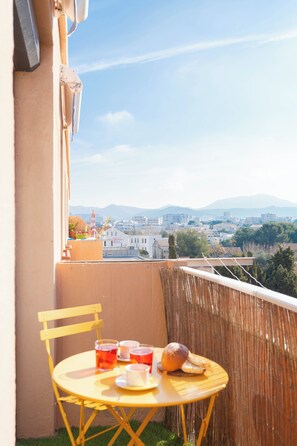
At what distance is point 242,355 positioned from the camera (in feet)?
8.39

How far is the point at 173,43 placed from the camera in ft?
272

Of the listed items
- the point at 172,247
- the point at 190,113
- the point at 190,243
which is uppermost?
the point at 190,113

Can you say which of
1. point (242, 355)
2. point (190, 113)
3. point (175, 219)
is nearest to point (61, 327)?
point (242, 355)

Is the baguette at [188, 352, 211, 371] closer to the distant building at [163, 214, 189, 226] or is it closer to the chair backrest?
the chair backrest

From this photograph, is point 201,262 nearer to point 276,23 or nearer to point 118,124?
point 276,23

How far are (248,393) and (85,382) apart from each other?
878 millimetres

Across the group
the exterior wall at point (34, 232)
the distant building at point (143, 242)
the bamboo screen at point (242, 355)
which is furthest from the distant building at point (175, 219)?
the bamboo screen at point (242, 355)

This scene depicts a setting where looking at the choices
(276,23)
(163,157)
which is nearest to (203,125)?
(163,157)

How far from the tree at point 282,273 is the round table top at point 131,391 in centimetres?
2944

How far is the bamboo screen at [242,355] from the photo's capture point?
2113mm

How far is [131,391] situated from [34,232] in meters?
1.81

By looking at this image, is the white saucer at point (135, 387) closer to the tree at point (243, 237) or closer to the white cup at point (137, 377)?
the white cup at point (137, 377)

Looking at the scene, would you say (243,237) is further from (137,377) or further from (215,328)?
(137,377)
